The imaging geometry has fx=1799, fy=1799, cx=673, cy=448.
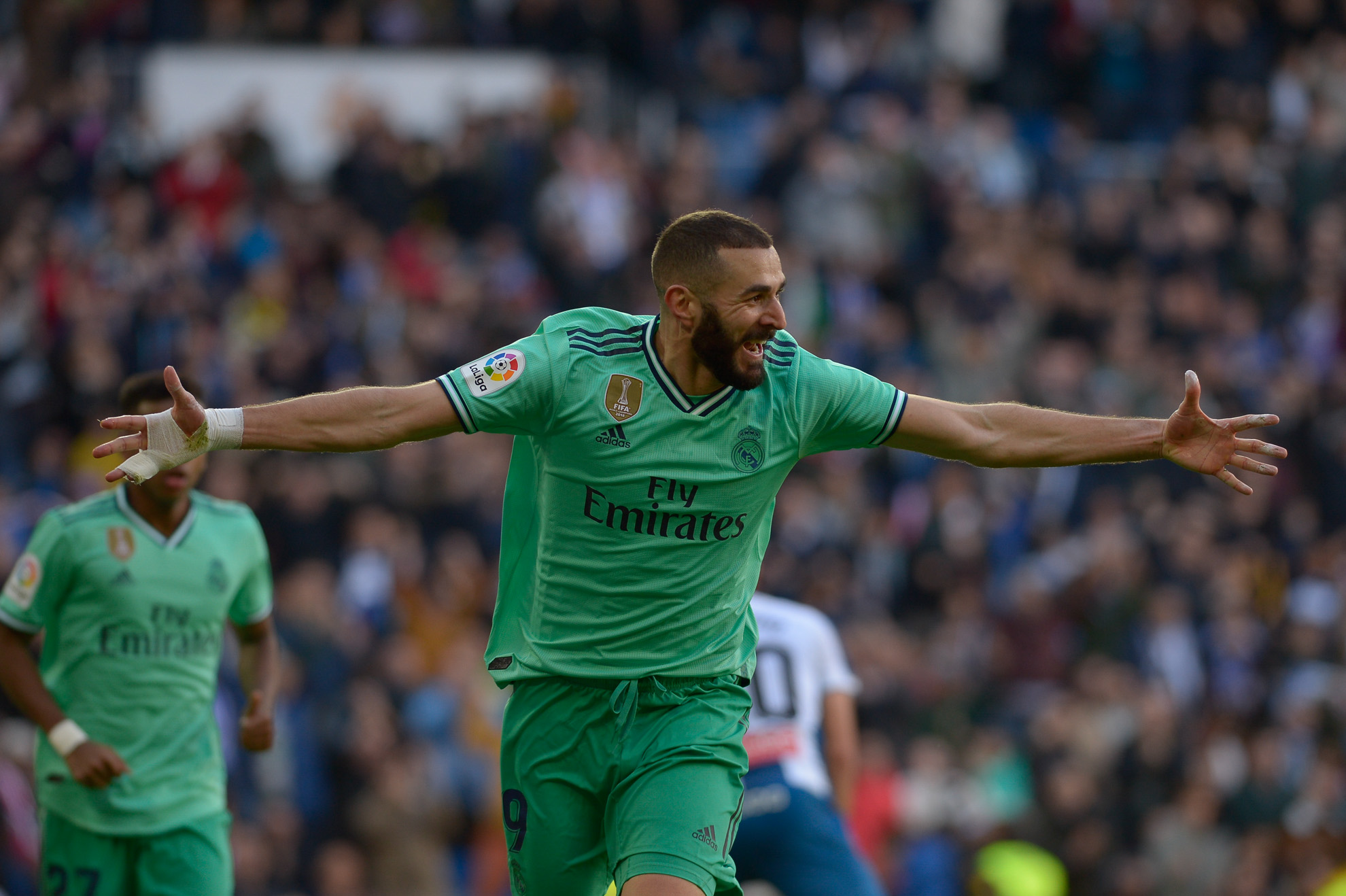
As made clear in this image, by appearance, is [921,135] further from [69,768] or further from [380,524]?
[69,768]

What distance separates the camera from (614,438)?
5.89 m

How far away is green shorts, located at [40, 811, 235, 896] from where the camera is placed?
729 cm

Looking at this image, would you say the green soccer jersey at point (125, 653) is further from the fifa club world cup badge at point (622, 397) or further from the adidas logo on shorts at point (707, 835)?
the adidas logo on shorts at point (707, 835)

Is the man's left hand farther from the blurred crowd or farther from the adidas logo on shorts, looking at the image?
the blurred crowd

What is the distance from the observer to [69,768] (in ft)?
23.5

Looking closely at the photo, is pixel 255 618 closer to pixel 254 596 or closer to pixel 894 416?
pixel 254 596

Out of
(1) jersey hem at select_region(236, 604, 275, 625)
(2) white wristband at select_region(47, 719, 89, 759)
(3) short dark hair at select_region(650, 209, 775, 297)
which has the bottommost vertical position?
(2) white wristband at select_region(47, 719, 89, 759)

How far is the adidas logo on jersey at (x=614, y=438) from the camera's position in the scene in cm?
589

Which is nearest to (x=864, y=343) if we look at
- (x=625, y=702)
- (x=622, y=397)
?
(x=622, y=397)

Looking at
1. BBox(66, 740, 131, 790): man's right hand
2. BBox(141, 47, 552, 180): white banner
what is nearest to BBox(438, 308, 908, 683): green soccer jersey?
BBox(66, 740, 131, 790): man's right hand

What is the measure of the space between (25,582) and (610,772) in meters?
2.88

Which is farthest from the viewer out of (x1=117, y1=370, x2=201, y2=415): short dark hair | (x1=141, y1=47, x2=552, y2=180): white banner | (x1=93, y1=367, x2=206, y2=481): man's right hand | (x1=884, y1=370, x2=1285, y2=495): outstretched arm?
(x1=141, y1=47, x2=552, y2=180): white banner

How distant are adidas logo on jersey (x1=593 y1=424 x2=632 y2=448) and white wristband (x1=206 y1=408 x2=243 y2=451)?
45.3 inches

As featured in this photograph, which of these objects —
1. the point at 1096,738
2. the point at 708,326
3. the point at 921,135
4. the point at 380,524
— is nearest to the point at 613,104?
the point at 921,135
